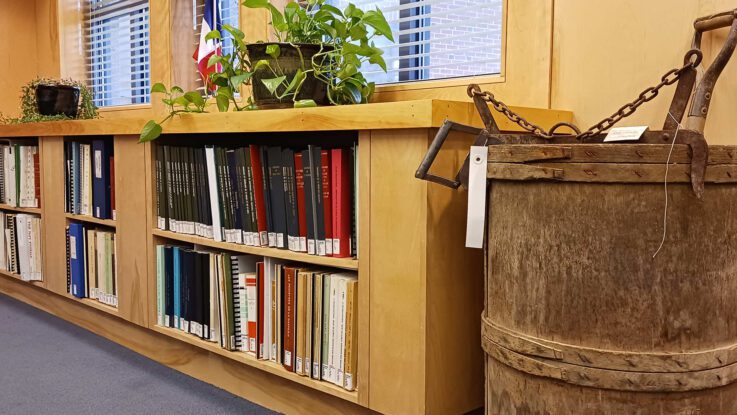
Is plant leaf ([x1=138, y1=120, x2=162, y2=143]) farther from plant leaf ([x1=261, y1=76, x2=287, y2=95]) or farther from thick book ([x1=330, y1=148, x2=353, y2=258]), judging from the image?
thick book ([x1=330, y1=148, x2=353, y2=258])

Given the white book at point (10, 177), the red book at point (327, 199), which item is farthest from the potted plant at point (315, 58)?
the white book at point (10, 177)

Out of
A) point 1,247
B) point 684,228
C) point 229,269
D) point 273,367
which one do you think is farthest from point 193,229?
point 1,247

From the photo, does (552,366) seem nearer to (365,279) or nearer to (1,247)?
(365,279)

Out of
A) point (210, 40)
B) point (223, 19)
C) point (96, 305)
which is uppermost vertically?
point (223, 19)

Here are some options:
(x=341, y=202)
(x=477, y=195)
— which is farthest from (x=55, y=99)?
(x=477, y=195)

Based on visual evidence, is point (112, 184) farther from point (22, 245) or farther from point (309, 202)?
point (309, 202)

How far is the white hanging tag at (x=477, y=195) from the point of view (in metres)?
1.30

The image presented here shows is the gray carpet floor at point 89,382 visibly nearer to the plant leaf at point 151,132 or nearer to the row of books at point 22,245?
the row of books at point 22,245

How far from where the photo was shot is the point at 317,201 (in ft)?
5.64

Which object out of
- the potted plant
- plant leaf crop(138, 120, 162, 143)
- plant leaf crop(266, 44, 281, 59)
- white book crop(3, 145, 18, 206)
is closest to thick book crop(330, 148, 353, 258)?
the potted plant

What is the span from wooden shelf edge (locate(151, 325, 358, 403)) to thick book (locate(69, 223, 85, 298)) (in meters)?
0.61

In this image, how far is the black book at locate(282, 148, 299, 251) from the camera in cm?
178

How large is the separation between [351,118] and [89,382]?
1.30m

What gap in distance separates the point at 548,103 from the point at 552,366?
0.77m
